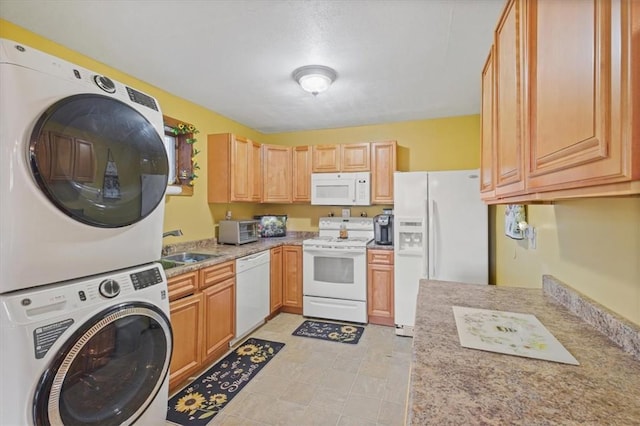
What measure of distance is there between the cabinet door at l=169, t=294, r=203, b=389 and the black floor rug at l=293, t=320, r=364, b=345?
1116mm

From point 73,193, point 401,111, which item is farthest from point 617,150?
point 401,111

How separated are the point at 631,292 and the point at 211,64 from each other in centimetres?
271

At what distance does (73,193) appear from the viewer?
1183 millimetres

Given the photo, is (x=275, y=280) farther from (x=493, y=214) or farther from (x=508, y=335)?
(x=508, y=335)

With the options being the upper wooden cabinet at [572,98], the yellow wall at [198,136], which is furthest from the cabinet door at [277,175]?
the upper wooden cabinet at [572,98]

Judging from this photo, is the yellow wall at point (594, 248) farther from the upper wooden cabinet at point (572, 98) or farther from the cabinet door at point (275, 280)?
the cabinet door at point (275, 280)

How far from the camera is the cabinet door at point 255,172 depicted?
12.1ft

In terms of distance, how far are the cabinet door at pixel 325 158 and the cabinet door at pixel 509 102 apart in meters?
2.54

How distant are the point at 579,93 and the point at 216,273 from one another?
251 cm

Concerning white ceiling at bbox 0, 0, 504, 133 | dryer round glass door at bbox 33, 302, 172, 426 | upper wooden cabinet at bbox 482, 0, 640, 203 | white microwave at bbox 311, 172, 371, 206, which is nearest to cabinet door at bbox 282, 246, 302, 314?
white microwave at bbox 311, 172, 371, 206

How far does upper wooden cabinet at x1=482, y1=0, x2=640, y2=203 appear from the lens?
50 cm

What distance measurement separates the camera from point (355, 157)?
373cm

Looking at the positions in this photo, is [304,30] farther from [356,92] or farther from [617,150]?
[617,150]

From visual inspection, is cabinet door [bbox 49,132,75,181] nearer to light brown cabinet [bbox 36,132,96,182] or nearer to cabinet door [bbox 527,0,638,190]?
light brown cabinet [bbox 36,132,96,182]
